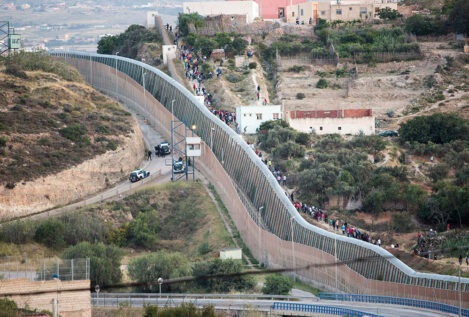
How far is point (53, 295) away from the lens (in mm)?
52188

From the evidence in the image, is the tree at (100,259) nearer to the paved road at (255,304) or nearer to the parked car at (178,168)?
the paved road at (255,304)

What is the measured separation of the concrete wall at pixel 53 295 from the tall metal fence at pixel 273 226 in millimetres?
16318

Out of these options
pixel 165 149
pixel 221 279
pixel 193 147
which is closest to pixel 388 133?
pixel 165 149

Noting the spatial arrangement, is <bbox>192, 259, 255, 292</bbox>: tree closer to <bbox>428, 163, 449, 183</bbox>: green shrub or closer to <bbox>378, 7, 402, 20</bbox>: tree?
<bbox>428, 163, 449, 183</bbox>: green shrub

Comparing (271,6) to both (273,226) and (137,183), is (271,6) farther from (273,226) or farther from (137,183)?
(273,226)

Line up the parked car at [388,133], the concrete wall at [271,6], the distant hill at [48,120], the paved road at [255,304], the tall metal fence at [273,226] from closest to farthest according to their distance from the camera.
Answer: the paved road at [255,304] → the tall metal fence at [273,226] → the distant hill at [48,120] → the parked car at [388,133] → the concrete wall at [271,6]

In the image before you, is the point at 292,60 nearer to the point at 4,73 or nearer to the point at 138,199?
the point at 4,73

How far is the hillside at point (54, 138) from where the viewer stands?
80625mm

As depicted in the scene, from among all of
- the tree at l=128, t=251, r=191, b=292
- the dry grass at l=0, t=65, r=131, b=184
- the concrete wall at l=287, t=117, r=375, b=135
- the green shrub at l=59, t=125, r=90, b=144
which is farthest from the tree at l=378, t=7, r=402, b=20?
the tree at l=128, t=251, r=191, b=292

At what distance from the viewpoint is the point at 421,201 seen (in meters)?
79.9

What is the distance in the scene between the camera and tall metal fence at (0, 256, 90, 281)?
172 feet

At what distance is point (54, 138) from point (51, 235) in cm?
1771

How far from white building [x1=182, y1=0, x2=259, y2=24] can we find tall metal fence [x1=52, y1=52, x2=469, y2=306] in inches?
880

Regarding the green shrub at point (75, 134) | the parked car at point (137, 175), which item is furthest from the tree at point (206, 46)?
the parked car at point (137, 175)
